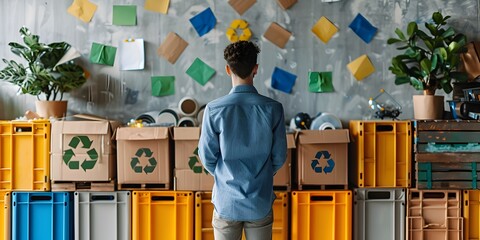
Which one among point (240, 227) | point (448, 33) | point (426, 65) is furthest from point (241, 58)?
point (448, 33)

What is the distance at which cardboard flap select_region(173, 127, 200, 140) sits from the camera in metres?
3.94

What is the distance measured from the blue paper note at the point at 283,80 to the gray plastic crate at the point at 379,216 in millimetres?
932

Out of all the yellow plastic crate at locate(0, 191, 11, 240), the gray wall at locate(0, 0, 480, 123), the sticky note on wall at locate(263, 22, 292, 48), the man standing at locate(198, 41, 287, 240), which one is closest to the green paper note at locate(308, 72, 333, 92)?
the gray wall at locate(0, 0, 480, 123)

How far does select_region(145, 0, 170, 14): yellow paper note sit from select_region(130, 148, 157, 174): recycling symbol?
112 cm

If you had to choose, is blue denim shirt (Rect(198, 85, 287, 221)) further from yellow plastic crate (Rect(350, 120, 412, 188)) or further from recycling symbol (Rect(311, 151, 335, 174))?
yellow plastic crate (Rect(350, 120, 412, 188))

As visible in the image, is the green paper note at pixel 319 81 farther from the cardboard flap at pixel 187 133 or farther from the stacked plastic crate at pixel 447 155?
the cardboard flap at pixel 187 133

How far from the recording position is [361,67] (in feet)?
14.6

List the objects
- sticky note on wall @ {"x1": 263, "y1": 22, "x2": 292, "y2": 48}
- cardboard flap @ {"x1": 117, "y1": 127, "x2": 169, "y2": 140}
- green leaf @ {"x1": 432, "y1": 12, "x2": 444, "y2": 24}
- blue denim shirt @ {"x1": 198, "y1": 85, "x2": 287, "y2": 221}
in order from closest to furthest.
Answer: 1. blue denim shirt @ {"x1": 198, "y1": 85, "x2": 287, "y2": 221}
2. cardboard flap @ {"x1": 117, "y1": 127, "x2": 169, "y2": 140}
3. green leaf @ {"x1": 432, "y1": 12, "x2": 444, "y2": 24}
4. sticky note on wall @ {"x1": 263, "y1": 22, "x2": 292, "y2": 48}

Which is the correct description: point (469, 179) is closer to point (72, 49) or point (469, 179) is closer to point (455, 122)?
point (455, 122)

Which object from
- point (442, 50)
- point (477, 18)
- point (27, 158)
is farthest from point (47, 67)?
point (477, 18)

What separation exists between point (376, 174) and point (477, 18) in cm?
145

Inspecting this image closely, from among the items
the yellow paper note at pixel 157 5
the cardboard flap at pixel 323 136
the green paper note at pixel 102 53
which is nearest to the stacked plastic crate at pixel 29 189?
the green paper note at pixel 102 53

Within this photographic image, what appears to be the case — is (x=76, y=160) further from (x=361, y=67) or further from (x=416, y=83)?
Answer: (x=416, y=83)

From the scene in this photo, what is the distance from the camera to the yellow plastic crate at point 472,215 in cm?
399
